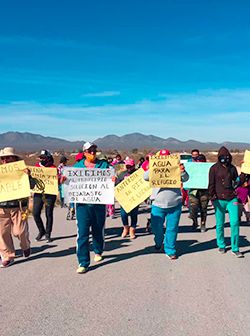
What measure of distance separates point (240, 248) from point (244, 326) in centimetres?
367

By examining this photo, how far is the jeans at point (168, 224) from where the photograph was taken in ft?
23.7

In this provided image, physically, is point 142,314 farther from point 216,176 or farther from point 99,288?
point 216,176

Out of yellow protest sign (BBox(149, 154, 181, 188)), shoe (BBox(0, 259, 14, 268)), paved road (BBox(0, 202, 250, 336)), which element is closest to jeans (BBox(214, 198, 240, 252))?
paved road (BBox(0, 202, 250, 336))

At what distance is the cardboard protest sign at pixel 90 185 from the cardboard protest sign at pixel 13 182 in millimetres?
753

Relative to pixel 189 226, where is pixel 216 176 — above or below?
above

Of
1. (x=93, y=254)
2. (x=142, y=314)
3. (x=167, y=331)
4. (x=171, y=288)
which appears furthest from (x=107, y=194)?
(x=167, y=331)

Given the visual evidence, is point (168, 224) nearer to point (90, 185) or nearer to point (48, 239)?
point (90, 185)

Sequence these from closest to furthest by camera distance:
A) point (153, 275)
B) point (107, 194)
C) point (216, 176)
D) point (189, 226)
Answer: point (153, 275) → point (107, 194) → point (216, 176) → point (189, 226)

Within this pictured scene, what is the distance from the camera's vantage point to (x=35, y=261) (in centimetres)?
721

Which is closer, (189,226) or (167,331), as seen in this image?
(167,331)

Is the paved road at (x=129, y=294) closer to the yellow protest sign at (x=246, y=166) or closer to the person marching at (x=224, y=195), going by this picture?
the person marching at (x=224, y=195)

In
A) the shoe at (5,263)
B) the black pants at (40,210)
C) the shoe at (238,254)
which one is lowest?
the shoe at (5,263)

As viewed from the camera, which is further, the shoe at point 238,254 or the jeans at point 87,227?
the shoe at point 238,254

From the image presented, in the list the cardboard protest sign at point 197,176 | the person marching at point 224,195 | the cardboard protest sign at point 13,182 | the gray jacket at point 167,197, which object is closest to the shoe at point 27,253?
the cardboard protest sign at point 13,182
